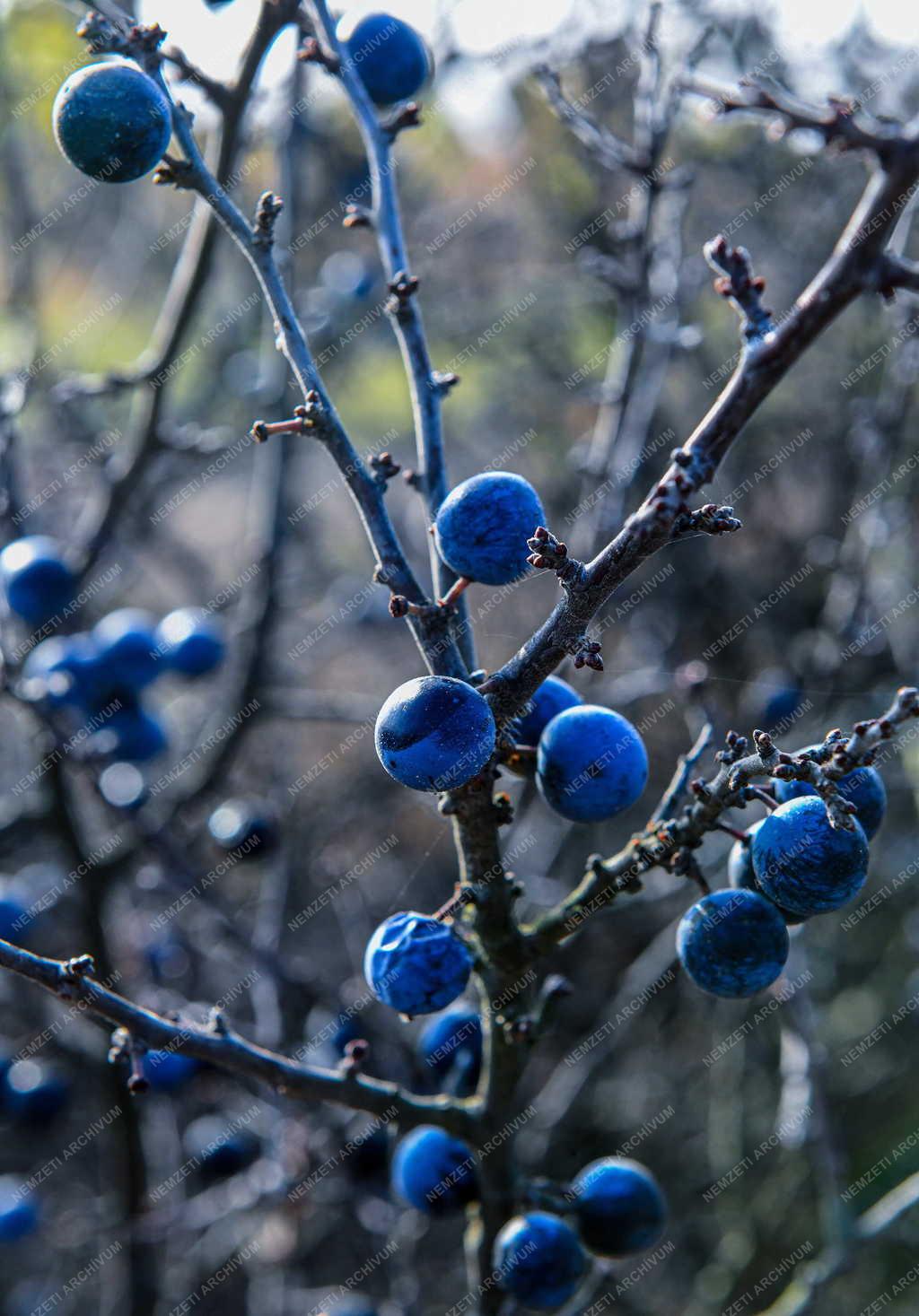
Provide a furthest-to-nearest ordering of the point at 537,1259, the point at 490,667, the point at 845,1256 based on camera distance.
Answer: the point at 490,667 → the point at 845,1256 → the point at 537,1259

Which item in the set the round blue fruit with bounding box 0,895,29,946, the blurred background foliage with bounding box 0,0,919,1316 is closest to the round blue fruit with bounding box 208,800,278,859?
the blurred background foliage with bounding box 0,0,919,1316

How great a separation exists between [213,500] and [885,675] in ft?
25.3

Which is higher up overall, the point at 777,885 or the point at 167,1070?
the point at 167,1070

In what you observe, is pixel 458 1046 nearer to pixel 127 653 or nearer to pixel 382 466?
pixel 382 466

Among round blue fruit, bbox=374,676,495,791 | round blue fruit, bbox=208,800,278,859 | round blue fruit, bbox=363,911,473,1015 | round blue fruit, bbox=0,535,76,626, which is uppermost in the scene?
round blue fruit, bbox=0,535,76,626

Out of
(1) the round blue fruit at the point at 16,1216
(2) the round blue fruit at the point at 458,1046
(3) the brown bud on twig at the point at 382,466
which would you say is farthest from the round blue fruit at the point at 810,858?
(1) the round blue fruit at the point at 16,1216

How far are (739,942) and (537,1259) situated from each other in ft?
2.91

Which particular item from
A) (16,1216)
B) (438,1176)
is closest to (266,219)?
(438,1176)

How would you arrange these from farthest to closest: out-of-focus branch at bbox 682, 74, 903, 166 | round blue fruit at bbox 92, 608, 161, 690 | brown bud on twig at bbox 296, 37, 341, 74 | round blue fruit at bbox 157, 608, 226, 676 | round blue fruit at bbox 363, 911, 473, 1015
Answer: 1. round blue fruit at bbox 157, 608, 226, 676
2. round blue fruit at bbox 92, 608, 161, 690
3. brown bud on twig at bbox 296, 37, 341, 74
4. round blue fruit at bbox 363, 911, 473, 1015
5. out-of-focus branch at bbox 682, 74, 903, 166

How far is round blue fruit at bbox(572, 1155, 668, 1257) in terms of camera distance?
2219 millimetres

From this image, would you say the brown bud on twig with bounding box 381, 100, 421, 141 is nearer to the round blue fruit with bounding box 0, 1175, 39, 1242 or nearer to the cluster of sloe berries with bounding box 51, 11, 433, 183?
the cluster of sloe berries with bounding box 51, 11, 433, 183

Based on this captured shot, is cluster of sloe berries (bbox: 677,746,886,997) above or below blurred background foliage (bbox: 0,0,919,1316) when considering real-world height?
below

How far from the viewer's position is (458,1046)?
7.84ft

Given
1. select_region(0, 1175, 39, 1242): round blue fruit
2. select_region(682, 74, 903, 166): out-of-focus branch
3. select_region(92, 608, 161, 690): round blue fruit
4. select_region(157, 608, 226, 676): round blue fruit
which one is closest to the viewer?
select_region(682, 74, 903, 166): out-of-focus branch
